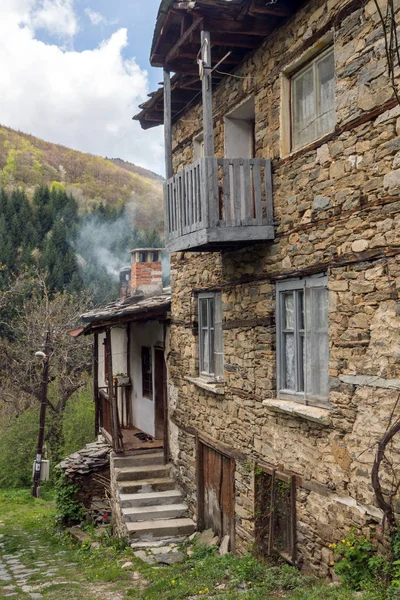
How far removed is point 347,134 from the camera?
20.1 ft

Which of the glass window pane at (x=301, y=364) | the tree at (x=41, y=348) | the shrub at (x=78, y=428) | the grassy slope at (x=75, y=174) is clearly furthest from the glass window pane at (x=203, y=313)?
the grassy slope at (x=75, y=174)

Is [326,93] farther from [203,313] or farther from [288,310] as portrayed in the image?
[203,313]

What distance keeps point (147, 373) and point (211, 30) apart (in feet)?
25.8

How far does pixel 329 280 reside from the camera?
632cm

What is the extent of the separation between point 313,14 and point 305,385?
3.97 meters

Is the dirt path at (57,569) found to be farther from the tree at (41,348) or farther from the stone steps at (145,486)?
the tree at (41,348)

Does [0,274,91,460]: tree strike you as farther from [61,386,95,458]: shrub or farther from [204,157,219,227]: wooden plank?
[204,157,219,227]: wooden plank

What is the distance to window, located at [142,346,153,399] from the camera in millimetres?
13188

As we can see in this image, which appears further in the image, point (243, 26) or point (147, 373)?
point (147, 373)

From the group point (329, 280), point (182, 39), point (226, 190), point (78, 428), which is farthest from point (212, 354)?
point (78, 428)

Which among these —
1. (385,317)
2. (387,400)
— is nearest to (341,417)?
(387,400)

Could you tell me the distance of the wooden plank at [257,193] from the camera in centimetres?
737

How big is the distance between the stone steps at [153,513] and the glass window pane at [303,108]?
611 cm

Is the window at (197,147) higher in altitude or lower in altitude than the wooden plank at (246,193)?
higher
